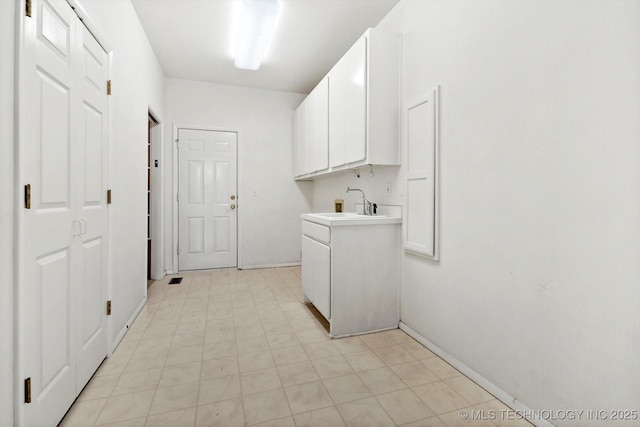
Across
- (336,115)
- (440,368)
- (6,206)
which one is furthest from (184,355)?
(336,115)

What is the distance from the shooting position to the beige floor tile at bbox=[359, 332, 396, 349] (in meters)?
2.24

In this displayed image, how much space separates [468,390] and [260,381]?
46.3 inches

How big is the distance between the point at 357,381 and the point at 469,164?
4.72 ft

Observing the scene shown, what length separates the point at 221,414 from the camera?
1.51 metres

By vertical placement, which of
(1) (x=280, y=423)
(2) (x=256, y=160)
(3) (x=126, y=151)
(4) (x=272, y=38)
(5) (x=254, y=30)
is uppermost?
(4) (x=272, y=38)

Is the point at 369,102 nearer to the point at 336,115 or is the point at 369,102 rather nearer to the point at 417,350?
the point at 336,115

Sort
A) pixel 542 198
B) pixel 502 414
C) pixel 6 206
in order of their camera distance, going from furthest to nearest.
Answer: pixel 502 414 → pixel 542 198 → pixel 6 206

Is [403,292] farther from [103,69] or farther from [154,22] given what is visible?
[154,22]

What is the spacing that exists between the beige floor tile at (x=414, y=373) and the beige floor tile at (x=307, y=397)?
0.49 m

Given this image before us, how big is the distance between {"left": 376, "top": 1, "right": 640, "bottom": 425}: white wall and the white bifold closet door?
2.12 m

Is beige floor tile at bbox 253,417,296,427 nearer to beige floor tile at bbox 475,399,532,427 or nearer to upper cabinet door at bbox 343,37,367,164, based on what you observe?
beige floor tile at bbox 475,399,532,427

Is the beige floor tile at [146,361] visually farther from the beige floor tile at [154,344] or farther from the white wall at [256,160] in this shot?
the white wall at [256,160]

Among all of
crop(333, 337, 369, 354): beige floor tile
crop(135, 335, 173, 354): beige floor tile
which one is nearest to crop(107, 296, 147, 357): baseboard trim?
crop(135, 335, 173, 354): beige floor tile

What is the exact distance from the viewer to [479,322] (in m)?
1.77
